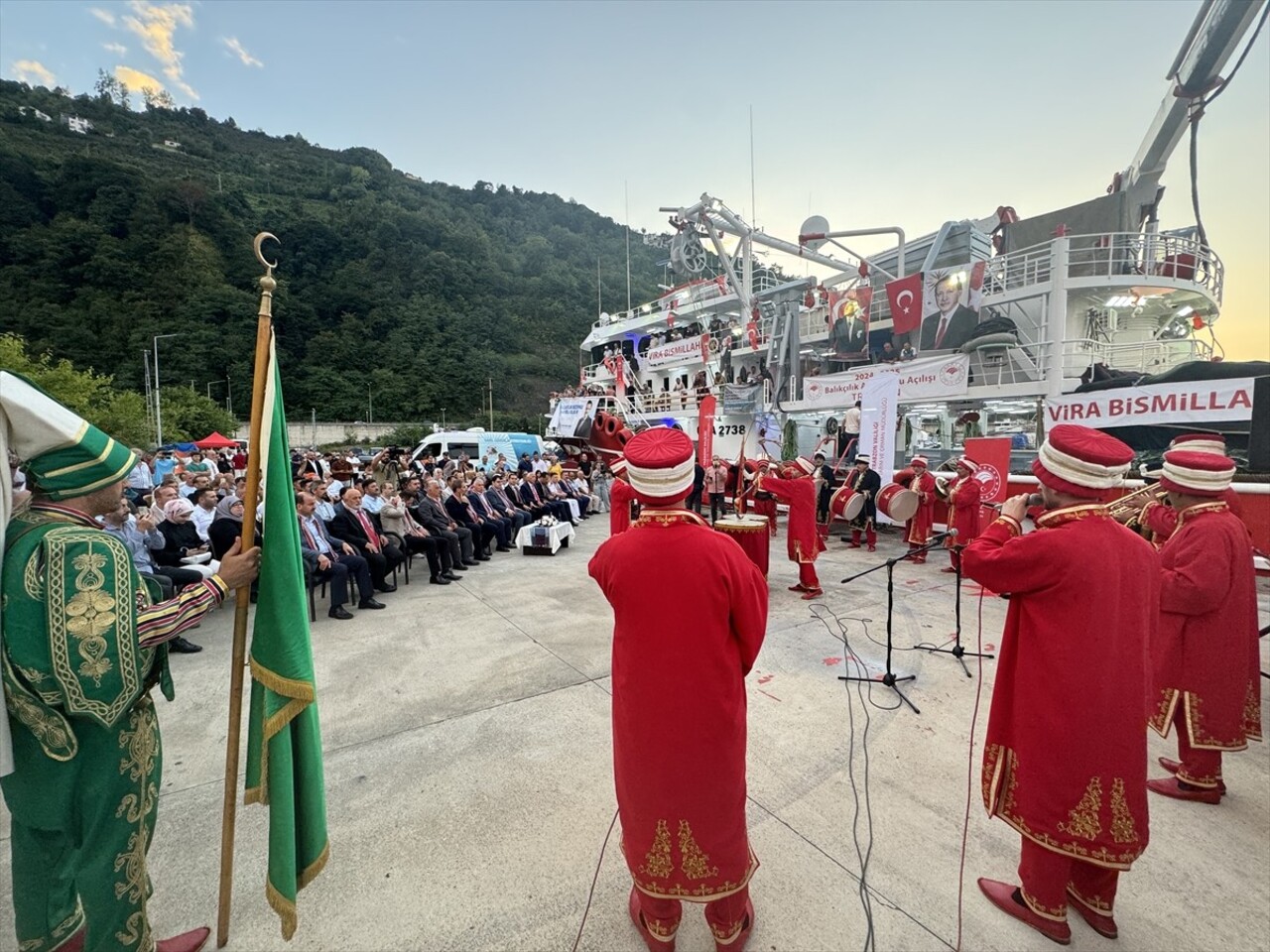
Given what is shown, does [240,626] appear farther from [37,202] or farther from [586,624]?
[37,202]

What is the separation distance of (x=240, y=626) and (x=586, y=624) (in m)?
4.17

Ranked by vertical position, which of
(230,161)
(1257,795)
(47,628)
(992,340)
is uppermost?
(230,161)

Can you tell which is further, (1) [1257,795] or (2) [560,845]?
(1) [1257,795]

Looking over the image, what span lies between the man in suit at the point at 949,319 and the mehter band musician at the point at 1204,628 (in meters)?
13.0

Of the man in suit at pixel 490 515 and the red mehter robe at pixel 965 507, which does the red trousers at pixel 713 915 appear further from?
the man in suit at pixel 490 515

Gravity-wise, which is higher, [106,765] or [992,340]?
[992,340]

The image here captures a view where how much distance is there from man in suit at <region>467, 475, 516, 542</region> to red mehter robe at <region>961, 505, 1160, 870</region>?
863 centimetres

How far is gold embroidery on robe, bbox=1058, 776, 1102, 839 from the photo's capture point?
1964 millimetres

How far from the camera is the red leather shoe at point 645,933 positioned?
1.96 metres

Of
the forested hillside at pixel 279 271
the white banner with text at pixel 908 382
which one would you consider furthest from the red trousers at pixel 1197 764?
the forested hillside at pixel 279 271

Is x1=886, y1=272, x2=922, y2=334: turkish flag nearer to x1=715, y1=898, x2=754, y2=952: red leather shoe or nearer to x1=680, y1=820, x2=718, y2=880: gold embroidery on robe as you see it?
x1=715, y1=898, x2=754, y2=952: red leather shoe

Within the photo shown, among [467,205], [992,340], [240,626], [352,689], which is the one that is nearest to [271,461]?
[240,626]

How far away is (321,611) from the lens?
20.2 ft

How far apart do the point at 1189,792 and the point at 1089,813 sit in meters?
1.64
